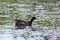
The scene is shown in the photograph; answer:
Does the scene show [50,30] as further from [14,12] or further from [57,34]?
[14,12]

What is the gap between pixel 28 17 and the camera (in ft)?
6.81

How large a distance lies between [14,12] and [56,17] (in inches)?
22.0

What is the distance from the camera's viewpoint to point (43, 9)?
2.11 metres

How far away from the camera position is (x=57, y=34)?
205cm

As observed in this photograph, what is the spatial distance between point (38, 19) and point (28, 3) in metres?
0.25

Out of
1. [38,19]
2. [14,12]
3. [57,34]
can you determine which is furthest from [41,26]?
[14,12]

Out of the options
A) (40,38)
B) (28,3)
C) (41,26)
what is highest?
(28,3)

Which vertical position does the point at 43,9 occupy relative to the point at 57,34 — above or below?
above

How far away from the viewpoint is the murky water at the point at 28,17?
200cm

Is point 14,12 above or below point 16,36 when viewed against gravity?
above

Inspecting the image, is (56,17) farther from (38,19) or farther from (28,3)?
(28,3)

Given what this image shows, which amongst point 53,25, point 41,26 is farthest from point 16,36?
point 53,25

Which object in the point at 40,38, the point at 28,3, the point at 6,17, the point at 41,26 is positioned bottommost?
the point at 40,38

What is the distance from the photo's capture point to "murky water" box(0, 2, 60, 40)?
6.57 ft
